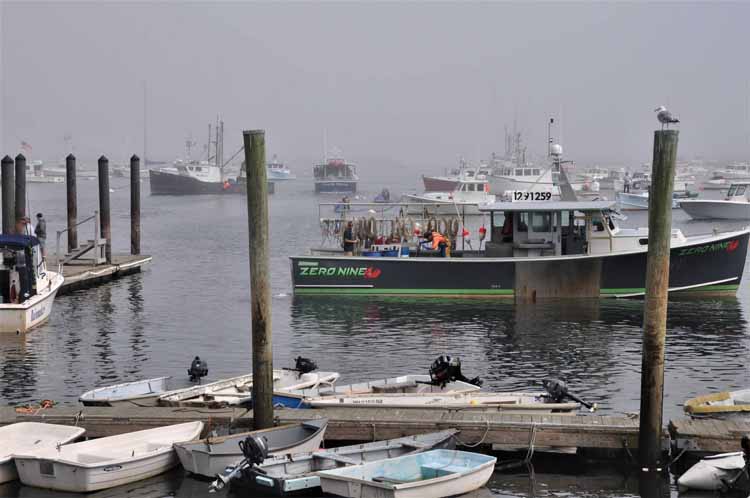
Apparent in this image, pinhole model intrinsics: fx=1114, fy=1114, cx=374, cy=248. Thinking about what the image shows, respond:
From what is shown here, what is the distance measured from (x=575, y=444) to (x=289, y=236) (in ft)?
185

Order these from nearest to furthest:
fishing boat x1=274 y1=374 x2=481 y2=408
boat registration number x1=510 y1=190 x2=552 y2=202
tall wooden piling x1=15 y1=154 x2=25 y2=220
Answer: fishing boat x1=274 y1=374 x2=481 y2=408
boat registration number x1=510 y1=190 x2=552 y2=202
tall wooden piling x1=15 y1=154 x2=25 y2=220

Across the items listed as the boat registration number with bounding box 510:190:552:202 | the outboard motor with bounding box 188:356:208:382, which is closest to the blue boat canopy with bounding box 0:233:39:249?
the outboard motor with bounding box 188:356:208:382

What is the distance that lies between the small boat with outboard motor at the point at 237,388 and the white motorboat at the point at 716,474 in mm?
7521

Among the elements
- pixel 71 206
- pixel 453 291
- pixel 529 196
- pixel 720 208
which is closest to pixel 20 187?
pixel 71 206

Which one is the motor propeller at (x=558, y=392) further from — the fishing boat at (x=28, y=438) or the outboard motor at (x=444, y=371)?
the fishing boat at (x=28, y=438)

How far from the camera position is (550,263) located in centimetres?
3662

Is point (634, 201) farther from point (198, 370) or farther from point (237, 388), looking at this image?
point (237, 388)

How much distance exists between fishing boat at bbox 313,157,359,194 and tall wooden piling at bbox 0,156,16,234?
127 meters

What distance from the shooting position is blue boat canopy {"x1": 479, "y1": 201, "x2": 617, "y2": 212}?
3556cm

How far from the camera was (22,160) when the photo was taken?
142ft

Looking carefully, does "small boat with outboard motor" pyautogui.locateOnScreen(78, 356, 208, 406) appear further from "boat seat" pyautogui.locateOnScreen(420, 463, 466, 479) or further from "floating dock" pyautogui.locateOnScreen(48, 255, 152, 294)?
"floating dock" pyautogui.locateOnScreen(48, 255, 152, 294)

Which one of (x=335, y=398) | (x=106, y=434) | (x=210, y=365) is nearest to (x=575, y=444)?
(x=335, y=398)

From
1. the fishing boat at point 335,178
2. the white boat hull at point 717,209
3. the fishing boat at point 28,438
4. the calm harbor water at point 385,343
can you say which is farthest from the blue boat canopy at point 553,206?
the fishing boat at point 335,178

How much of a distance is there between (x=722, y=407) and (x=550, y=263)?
57.8ft
